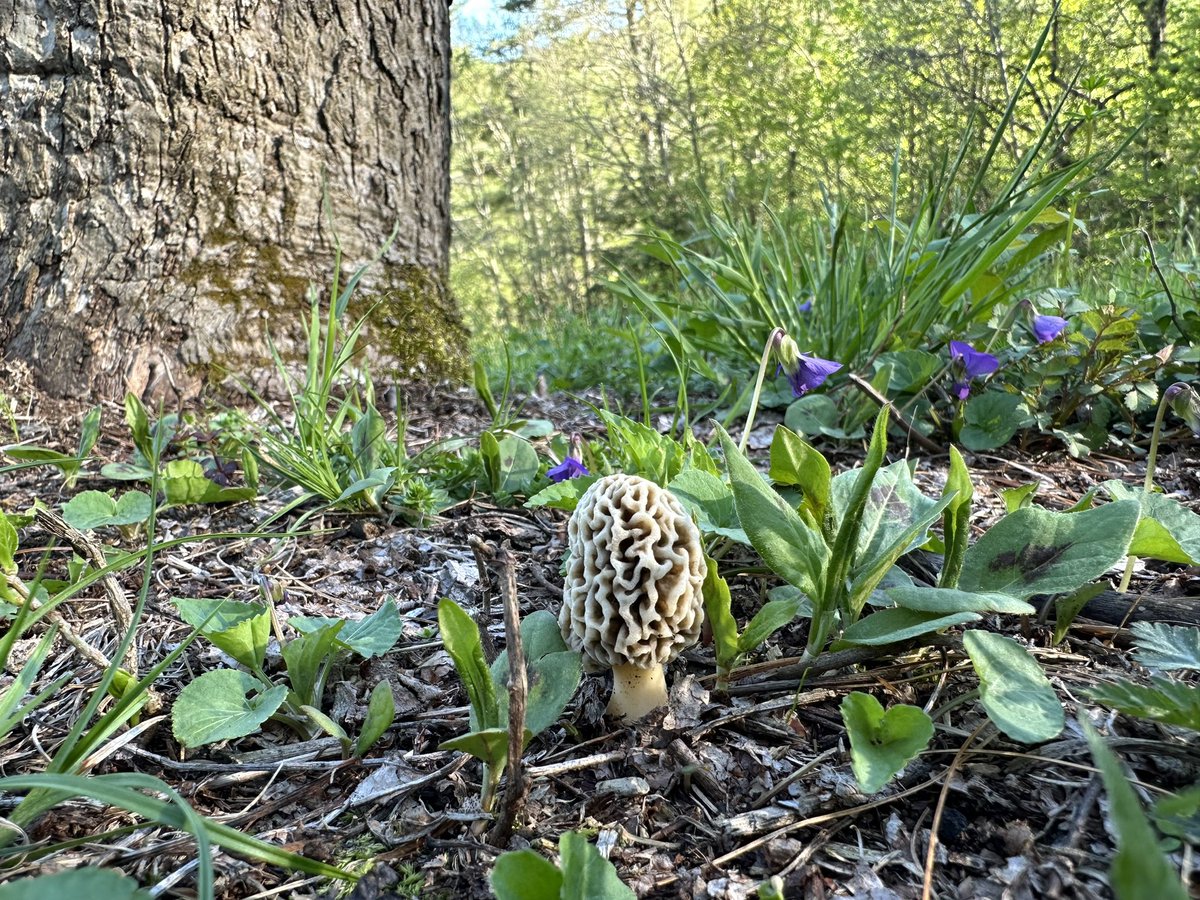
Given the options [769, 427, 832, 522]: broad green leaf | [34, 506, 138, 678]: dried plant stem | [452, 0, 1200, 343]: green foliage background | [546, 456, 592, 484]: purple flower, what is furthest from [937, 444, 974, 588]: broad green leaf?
[452, 0, 1200, 343]: green foliage background

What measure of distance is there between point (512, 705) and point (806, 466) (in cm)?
58

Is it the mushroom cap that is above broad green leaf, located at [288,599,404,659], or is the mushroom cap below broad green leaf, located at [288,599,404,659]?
above

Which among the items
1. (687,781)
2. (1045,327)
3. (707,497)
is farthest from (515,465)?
(1045,327)

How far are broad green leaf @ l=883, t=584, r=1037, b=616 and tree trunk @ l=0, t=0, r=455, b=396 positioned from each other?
7.02ft

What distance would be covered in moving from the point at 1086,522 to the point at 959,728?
0.34m

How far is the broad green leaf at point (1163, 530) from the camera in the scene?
1.12 meters

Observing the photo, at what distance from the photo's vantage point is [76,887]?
68cm

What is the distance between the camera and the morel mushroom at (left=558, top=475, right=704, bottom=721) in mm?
1026

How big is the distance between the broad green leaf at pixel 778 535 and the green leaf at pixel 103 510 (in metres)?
1.39

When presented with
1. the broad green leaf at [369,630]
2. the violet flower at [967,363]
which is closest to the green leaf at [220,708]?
the broad green leaf at [369,630]

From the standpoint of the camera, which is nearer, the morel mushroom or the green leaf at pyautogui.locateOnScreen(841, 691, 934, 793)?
the green leaf at pyautogui.locateOnScreen(841, 691, 934, 793)

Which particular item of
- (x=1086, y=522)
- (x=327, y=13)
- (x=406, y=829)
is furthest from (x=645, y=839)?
(x=327, y=13)

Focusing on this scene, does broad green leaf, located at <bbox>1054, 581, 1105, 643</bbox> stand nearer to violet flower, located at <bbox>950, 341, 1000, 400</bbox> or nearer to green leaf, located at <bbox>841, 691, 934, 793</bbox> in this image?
green leaf, located at <bbox>841, 691, 934, 793</bbox>

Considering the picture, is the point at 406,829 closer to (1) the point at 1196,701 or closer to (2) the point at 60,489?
(1) the point at 1196,701
